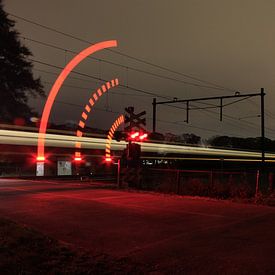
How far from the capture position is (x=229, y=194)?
18.5 meters

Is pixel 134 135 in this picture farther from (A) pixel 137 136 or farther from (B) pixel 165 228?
(B) pixel 165 228

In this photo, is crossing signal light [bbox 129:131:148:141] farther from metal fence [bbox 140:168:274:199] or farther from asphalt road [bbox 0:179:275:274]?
asphalt road [bbox 0:179:275:274]

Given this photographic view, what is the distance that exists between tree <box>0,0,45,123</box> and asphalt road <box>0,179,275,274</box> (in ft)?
98.4

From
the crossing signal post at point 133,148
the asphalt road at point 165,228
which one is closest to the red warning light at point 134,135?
the crossing signal post at point 133,148

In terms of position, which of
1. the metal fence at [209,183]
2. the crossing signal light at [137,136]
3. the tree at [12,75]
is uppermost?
the tree at [12,75]

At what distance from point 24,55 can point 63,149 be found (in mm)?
22394

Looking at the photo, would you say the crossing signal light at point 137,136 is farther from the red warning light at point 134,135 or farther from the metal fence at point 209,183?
the metal fence at point 209,183

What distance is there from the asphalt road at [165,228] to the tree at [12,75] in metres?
30.0

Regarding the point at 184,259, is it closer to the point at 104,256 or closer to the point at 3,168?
the point at 104,256

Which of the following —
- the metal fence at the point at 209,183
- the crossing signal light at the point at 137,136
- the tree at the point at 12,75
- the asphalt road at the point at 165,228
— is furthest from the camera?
the tree at the point at 12,75

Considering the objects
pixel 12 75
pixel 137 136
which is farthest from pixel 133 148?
pixel 12 75

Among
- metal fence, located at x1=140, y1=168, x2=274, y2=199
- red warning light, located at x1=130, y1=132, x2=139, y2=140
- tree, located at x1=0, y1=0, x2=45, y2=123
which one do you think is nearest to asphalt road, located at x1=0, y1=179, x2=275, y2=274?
metal fence, located at x1=140, y1=168, x2=274, y2=199

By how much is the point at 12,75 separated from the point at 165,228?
1568 inches

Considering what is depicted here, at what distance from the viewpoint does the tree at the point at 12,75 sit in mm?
45469
